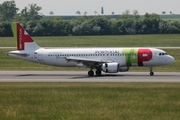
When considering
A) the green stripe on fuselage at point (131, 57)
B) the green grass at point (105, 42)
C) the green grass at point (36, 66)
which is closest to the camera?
the green stripe on fuselage at point (131, 57)

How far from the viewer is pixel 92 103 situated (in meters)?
30.2

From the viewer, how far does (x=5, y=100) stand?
1243 inches

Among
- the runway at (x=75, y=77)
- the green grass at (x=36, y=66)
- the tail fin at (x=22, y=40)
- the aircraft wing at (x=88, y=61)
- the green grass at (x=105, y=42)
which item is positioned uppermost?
the tail fin at (x=22, y=40)

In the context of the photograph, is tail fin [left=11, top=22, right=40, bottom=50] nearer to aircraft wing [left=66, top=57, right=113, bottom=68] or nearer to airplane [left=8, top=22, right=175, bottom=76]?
airplane [left=8, top=22, right=175, bottom=76]

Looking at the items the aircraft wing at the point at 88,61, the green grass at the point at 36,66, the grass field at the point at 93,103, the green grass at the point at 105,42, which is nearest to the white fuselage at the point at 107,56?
the aircraft wing at the point at 88,61

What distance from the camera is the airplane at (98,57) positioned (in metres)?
52.8

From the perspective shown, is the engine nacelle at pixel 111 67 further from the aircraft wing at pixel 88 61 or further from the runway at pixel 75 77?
the aircraft wing at pixel 88 61

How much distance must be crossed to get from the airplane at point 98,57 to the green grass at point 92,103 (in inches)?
544

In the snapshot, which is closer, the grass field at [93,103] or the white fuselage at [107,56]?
the grass field at [93,103]

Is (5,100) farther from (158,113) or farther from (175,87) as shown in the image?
(175,87)

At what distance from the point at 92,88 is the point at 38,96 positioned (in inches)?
247

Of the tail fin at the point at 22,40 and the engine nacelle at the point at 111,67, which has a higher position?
the tail fin at the point at 22,40

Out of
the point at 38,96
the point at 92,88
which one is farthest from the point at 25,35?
the point at 38,96

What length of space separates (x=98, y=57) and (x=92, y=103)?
78.8ft
